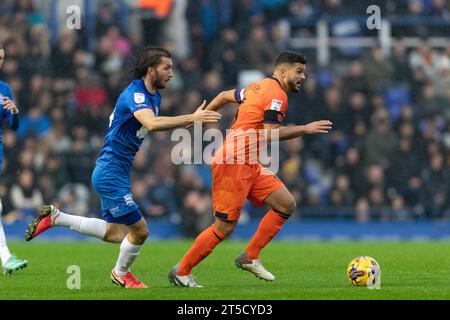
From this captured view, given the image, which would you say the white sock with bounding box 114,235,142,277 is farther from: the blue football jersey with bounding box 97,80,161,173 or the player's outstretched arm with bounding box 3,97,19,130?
the player's outstretched arm with bounding box 3,97,19,130

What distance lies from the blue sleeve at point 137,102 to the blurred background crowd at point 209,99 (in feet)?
35.5

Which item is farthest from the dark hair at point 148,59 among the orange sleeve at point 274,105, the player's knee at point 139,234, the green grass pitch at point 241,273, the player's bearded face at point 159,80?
the green grass pitch at point 241,273

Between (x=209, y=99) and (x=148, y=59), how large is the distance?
1196cm

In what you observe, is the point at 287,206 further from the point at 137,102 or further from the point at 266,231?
the point at 137,102

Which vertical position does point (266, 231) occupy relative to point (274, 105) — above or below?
below

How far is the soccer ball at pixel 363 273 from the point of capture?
11484 millimetres

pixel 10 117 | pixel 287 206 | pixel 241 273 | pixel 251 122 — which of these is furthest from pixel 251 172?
pixel 10 117

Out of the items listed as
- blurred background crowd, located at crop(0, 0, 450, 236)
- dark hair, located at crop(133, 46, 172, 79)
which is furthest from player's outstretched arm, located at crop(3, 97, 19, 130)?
blurred background crowd, located at crop(0, 0, 450, 236)

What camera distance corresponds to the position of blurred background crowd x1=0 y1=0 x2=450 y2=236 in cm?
2259

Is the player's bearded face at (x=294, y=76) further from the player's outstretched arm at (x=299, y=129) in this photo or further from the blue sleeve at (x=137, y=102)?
the blue sleeve at (x=137, y=102)

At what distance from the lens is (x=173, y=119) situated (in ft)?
35.1

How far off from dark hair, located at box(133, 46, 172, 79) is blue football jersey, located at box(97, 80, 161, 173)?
0.11 meters

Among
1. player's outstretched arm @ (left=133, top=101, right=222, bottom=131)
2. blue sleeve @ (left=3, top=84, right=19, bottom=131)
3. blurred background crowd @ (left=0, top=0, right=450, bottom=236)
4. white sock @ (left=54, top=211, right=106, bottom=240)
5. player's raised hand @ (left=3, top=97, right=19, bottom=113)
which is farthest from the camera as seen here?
blurred background crowd @ (left=0, top=0, right=450, bottom=236)
